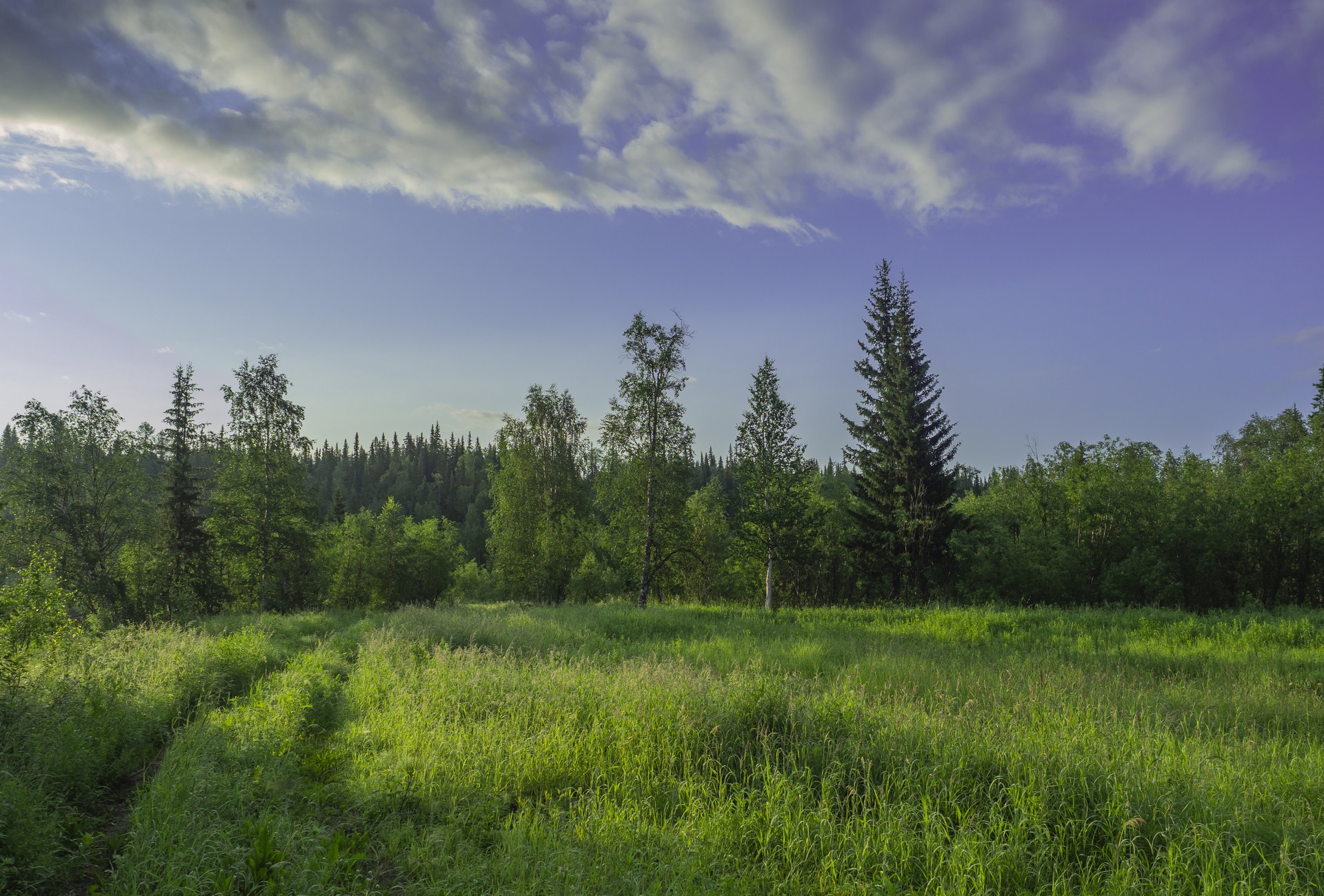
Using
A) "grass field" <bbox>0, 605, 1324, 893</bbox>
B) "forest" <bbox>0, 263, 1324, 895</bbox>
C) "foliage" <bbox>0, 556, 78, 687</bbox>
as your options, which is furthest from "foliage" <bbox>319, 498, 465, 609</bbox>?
"grass field" <bbox>0, 605, 1324, 893</bbox>

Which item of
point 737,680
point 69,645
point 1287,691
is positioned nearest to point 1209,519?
point 1287,691

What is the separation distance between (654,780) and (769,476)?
2094 centimetres

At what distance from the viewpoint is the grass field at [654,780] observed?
14.1 feet

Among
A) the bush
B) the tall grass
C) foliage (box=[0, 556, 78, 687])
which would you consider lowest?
the bush

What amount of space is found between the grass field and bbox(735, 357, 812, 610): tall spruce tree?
48.5 feet

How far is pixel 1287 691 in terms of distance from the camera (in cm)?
939

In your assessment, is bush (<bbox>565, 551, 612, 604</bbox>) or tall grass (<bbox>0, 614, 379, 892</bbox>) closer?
tall grass (<bbox>0, 614, 379, 892</bbox>)

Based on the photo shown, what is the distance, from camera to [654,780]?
5645 mm

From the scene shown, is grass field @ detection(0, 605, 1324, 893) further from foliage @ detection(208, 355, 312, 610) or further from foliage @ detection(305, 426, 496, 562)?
foliage @ detection(305, 426, 496, 562)

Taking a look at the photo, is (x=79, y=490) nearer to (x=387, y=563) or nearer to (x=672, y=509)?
(x=387, y=563)

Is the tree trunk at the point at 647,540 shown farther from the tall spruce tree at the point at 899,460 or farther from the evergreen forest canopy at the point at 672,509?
the tall spruce tree at the point at 899,460

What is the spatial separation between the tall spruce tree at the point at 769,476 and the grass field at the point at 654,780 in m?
14.8

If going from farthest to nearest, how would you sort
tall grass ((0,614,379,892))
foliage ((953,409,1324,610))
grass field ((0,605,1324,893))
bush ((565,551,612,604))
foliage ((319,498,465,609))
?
foliage ((319,498,465,609))
bush ((565,551,612,604))
foliage ((953,409,1324,610))
tall grass ((0,614,379,892))
grass field ((0,605,1324,893))

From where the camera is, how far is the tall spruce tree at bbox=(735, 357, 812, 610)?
25.7m
